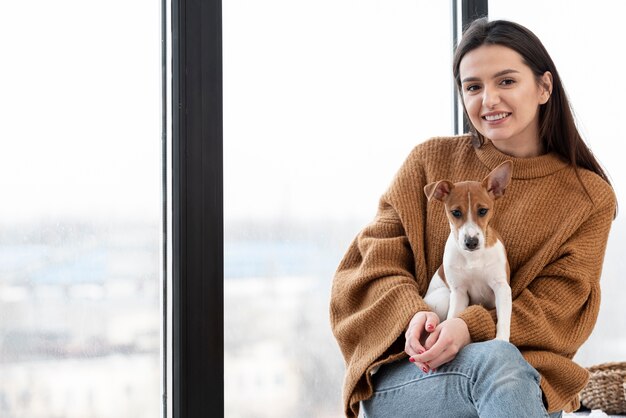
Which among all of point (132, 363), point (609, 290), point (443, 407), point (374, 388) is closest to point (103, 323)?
point (132, 363)

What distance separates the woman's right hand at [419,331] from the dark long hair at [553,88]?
1.67 ft

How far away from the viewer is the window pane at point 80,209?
68.8 inches

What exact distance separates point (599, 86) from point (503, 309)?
146 cm

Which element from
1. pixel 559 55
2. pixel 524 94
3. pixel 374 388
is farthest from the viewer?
pixel 559 55

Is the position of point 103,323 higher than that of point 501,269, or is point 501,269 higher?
point 501,269

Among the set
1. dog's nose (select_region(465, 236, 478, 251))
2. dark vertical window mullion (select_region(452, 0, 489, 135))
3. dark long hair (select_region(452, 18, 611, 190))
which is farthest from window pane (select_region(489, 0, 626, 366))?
dog's nose (select_region(465, 236, 478, 251))

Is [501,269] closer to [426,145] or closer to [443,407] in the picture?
[443,407]

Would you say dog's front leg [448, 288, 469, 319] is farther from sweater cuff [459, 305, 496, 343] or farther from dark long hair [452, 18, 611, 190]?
dark long hair [452, 18, 611, 190]

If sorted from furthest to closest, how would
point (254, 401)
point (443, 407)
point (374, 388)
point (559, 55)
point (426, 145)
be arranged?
point (559, 55), point (254, 401), point (426, 145), point (374, 388), point (443, 407)

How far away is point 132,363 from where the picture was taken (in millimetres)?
1906

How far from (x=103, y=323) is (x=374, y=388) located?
2.33 ft

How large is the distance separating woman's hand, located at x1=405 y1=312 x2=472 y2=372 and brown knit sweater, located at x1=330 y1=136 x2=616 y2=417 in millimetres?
36

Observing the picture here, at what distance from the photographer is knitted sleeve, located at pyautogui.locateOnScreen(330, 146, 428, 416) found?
1.57 m

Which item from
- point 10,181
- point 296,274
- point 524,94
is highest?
point 524,94
